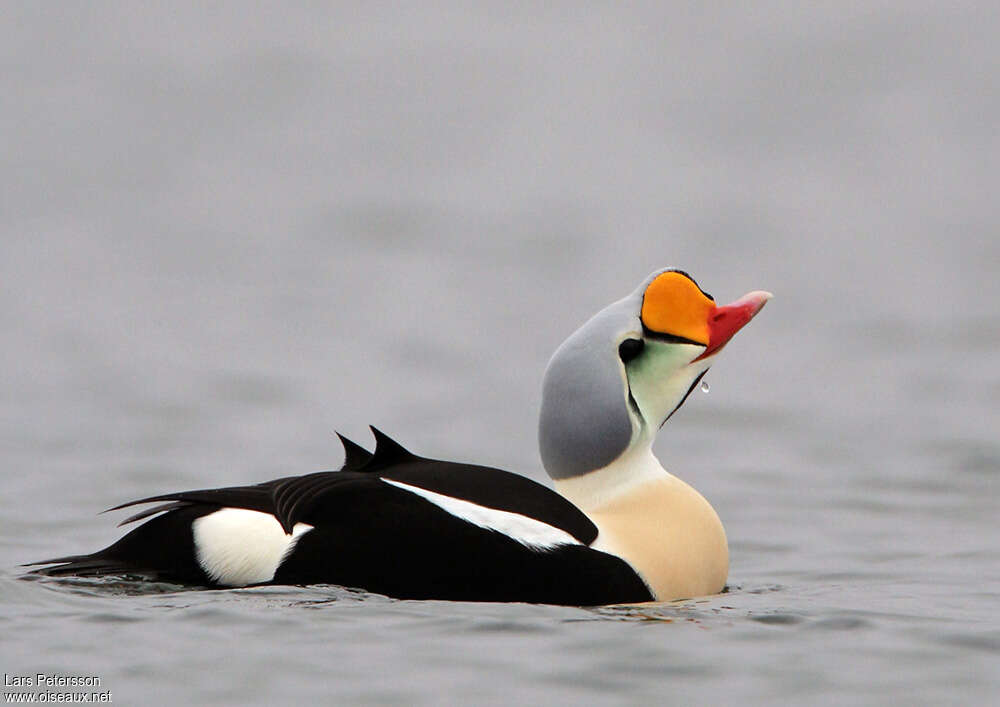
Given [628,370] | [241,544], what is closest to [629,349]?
[628,370]

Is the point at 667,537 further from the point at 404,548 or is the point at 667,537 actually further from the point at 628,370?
the point at 404,548

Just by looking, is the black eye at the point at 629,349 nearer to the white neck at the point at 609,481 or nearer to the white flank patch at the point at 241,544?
the white neck at the point at 609,481

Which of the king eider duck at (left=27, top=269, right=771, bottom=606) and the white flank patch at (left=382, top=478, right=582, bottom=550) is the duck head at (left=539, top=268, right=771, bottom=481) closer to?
the king eider duck at (left=27, top=269, right=771, bottom=606)

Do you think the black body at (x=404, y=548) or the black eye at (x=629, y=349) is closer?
the black body at (x=404, y=548)

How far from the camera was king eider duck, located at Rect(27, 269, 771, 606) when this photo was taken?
6.00m

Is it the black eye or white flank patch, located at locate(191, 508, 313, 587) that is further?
the black eye

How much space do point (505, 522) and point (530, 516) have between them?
9 centimetres

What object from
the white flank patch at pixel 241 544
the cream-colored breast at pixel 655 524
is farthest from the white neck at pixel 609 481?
the white flank patch at pixel 241 544

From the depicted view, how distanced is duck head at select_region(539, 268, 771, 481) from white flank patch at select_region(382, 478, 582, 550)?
1.62 feet

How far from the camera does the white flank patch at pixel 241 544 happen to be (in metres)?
6.04

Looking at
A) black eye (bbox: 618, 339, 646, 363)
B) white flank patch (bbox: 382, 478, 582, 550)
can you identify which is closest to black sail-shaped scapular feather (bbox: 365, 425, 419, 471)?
white flank patch (bbox: 382, 478, 582, 550)

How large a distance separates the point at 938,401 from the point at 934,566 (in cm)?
495

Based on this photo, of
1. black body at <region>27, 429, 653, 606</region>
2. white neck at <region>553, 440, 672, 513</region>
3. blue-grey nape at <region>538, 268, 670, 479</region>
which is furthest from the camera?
white neck at <region>553, 440, 672, 513</region>

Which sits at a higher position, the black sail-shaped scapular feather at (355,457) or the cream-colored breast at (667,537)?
the black sail-shaped scapular feather at (355,457)
